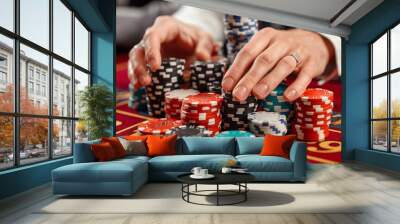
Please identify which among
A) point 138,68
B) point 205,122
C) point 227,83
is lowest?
point 205,122

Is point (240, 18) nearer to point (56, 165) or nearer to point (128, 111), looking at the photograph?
point (128, 111)

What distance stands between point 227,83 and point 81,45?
2860 millimetres

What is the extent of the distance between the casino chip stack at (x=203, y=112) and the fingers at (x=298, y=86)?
1.32 m

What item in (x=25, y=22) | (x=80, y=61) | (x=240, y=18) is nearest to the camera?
(x=25, y=22)

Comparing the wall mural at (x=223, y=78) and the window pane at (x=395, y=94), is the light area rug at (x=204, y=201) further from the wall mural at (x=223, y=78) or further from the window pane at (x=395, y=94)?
the window pane at (x=395, y=94)

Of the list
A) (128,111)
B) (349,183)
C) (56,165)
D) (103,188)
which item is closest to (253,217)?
(103,188)

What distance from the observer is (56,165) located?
5.89 metres

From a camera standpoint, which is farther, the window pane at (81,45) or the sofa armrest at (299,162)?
the window pane at (81,45)

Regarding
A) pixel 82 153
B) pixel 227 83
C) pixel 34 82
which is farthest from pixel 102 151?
pixel 227 83

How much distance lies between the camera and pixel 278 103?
7676 millimetres

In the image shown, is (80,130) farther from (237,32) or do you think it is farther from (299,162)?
(299,162)

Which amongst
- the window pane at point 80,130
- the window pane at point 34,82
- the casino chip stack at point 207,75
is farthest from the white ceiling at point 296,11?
the window pane at point 34,82

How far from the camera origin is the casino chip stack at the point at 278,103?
7.62 metres

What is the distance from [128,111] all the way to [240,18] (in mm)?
2931
